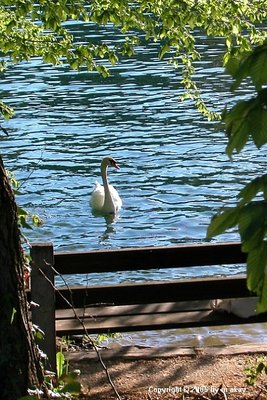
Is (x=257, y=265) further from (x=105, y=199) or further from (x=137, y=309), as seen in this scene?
(x=105, y=199)

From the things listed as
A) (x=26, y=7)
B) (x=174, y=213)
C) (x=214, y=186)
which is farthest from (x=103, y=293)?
(x=214, y=186)

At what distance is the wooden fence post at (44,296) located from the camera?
6.61 meters

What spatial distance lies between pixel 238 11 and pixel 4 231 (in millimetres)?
5310

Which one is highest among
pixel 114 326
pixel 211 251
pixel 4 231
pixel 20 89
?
pixel 4 231

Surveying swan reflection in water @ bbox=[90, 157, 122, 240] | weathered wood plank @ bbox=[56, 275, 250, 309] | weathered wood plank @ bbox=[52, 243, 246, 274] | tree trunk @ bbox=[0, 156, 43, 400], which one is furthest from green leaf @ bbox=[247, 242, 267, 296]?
swan reflection in water @ bbox=[90, 157, 122, 240]

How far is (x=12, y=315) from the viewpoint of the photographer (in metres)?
4.82

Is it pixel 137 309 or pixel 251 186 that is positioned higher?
pixel 251 186

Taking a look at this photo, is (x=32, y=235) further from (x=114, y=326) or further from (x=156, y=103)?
(x=156, y=103)

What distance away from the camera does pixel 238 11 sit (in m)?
9.37

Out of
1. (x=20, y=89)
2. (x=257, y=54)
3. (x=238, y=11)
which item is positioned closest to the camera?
(x=257, y=54)

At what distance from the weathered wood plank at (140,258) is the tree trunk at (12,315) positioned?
187 centimetres

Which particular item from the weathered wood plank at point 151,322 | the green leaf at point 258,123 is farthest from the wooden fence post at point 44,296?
the green leaf at point 258,123

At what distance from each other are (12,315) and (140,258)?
2.19 metres

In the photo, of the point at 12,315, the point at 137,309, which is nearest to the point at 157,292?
the point at 137,309
